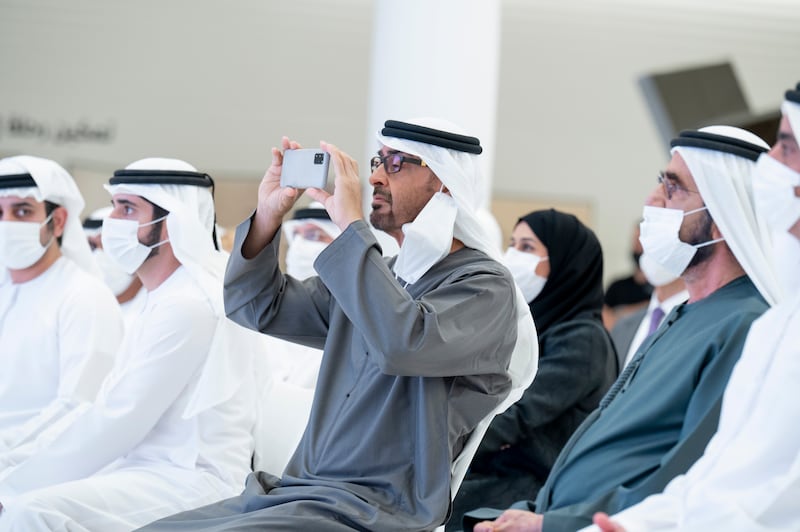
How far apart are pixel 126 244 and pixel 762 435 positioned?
2.72 meters

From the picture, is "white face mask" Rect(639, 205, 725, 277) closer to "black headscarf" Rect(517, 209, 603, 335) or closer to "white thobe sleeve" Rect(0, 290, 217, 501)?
"black headscarf" Rect(517, 209, 603, 335)

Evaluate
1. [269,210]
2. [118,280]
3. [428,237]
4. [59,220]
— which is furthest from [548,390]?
[118,280]

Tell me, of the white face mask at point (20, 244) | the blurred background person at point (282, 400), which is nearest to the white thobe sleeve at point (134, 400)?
the blurred background person at point (282, 400)

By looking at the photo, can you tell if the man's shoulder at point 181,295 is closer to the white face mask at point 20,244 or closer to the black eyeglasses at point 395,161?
the white face mask at point 20,244

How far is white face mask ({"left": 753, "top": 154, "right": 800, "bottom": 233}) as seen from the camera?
2428 mm

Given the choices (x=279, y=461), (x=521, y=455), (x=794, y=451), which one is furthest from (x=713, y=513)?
(x=279, y=461)

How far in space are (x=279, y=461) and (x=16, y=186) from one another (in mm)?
1777

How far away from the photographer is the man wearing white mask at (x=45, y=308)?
14.9 feet

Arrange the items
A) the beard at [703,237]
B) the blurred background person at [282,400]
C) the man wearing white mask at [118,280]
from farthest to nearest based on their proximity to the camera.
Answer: the man wearing white mask at [118,280], the blurred background person at [282,400], the beard at [703,237]

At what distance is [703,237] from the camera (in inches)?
121

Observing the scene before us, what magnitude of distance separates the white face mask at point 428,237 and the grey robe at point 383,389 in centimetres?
5

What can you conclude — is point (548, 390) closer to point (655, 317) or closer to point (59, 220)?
point (655, 317)

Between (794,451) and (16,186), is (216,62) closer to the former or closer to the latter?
(16,186)

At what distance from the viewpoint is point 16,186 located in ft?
16.2
